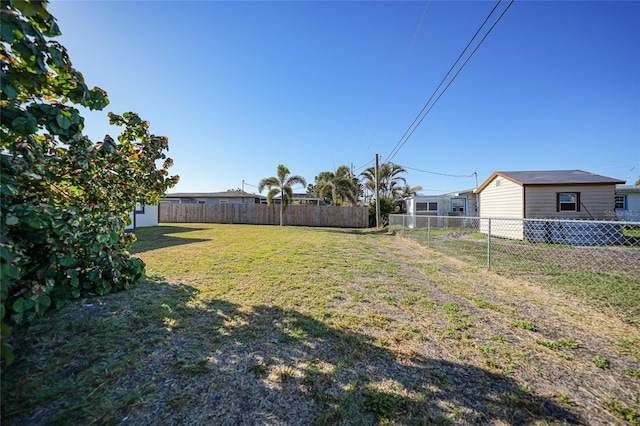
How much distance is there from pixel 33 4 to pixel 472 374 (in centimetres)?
420

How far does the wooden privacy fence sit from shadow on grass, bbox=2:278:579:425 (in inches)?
669

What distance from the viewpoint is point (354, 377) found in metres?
1.87

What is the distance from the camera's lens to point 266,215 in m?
20.4

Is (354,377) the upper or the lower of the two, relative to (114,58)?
lower

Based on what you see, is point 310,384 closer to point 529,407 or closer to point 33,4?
point 529,407

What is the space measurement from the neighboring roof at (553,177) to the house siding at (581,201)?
24 centimetres

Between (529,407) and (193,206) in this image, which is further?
(193,206)

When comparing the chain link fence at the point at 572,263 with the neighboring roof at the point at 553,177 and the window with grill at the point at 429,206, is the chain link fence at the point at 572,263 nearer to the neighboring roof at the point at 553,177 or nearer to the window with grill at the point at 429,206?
the neighboring roof at the point at 553,177

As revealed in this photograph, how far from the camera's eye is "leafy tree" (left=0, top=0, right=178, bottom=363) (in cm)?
173

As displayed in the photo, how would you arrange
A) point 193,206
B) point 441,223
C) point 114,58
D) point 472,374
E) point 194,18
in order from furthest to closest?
point 193,206
point 441,223
point 194,18
point 114,58
point 472,374

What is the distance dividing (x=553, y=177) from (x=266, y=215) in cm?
1845

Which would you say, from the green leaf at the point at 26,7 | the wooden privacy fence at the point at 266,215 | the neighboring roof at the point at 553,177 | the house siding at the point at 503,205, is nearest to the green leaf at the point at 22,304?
the green leaf at the point at 26,7

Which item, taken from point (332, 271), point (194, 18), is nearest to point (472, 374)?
point (332, 271)

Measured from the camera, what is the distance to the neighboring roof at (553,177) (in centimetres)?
1055
